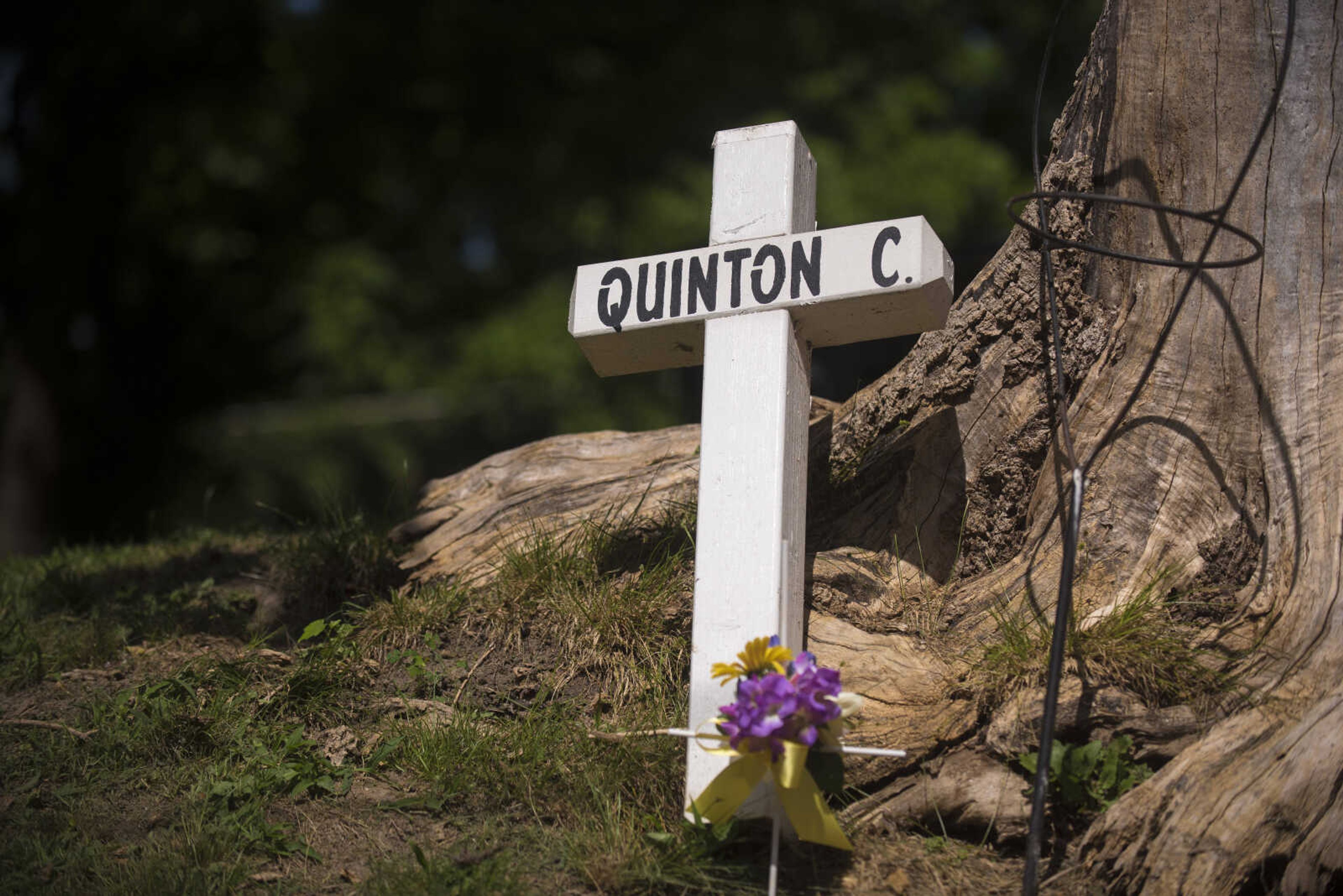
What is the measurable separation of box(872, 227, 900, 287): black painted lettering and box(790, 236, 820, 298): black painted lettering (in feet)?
0.43

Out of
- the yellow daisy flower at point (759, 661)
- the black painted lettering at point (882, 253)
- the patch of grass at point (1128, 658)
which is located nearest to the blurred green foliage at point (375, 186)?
the black painted lettering at point (882, 253)

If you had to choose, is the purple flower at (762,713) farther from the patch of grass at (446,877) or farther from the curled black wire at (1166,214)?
the curled black wire at (1166,214)

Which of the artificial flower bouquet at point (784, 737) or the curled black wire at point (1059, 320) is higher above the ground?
the curled black wire at point (1059, 320)

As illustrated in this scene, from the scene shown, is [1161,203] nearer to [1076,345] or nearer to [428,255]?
[1076,345]

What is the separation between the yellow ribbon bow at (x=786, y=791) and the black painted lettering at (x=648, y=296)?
1.10 metres

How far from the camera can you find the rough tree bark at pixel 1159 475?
238 centimetres

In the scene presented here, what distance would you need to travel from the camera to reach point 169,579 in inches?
169

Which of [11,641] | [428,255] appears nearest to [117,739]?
[11,641]

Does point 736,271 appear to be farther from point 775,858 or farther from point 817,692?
point 775,858

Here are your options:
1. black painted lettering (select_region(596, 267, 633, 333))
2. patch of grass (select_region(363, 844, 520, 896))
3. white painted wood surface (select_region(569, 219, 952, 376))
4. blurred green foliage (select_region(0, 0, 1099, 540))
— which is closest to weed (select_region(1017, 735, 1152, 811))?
white painted wood surface (select_region(569, 219, 952, 376))

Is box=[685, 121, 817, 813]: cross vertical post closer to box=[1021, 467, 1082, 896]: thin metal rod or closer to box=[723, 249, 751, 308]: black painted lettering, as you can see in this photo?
box=[723, 249, 751, 308]: black painted lettering

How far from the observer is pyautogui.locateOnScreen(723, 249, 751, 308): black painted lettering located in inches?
110

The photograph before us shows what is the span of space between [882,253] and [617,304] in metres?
0.68

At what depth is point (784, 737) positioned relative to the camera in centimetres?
225
